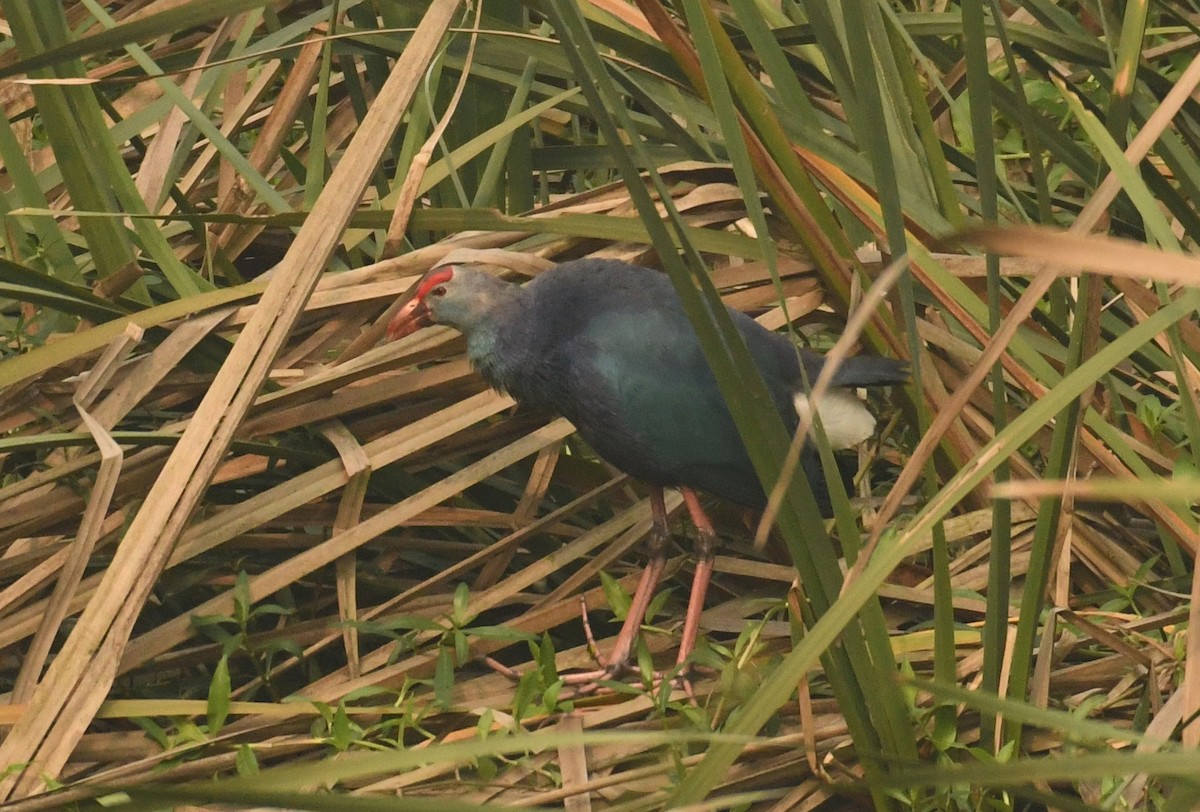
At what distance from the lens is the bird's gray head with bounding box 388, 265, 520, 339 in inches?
84.9

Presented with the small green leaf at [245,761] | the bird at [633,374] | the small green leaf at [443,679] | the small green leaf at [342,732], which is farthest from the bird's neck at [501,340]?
the small green leaf at [245,761]

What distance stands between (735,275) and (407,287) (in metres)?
0.54

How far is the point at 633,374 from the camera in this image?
7.00 ft

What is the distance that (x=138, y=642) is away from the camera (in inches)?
79.1

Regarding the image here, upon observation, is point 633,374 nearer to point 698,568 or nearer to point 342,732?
point 698,568

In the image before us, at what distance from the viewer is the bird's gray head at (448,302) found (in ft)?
7.07

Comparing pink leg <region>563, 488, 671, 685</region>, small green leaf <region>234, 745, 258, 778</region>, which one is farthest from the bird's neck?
small green leaf <region>234, 745, 258, 778</region>

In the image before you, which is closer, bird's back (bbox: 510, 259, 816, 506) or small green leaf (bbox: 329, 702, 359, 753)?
small green leaf (bbox: 329, 702, 359, 753)

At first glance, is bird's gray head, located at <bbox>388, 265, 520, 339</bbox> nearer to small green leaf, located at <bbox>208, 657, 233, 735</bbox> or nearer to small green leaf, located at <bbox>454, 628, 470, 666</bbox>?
small green leaf, located at <bbox>454, 628, 470, 666</bbox>

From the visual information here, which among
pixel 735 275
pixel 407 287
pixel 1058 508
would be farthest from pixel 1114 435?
pixel 407 287

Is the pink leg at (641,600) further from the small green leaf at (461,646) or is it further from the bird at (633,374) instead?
the small green leaf at (461,646)

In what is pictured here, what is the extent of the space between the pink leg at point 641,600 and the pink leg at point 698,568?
51mm

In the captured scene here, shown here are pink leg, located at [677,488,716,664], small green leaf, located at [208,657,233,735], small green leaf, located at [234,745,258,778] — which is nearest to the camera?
small green leaf, located at [234,745,258,778]

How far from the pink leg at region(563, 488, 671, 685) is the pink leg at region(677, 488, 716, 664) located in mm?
51
